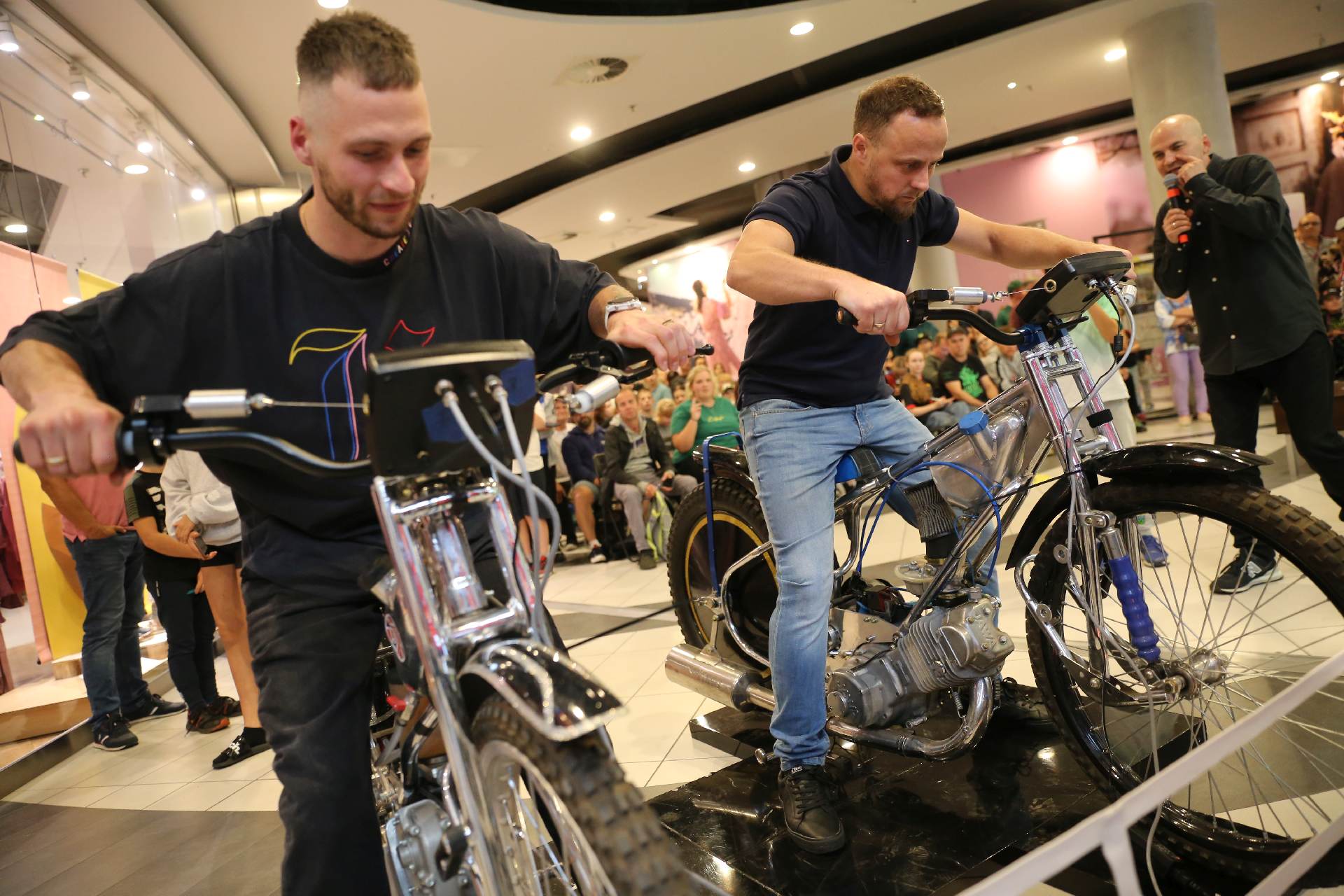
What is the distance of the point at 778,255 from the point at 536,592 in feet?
3.46

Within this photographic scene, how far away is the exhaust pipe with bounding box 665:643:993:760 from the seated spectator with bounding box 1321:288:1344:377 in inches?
236

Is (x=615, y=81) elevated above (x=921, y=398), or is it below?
above

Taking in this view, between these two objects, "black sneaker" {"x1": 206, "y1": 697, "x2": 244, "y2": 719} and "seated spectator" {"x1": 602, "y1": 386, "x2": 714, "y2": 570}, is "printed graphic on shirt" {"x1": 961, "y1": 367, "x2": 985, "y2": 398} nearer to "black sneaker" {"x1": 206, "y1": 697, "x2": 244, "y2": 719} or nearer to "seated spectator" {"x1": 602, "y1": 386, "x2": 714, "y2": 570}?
"seated spectator" {"x1": 602, "y1": 386, "x2": 714, "y2": 570}

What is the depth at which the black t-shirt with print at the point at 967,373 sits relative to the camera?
305 inches

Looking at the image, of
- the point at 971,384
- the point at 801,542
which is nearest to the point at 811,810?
the point at 801,542

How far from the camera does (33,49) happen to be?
477cm

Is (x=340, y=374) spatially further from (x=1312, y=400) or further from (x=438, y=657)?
(x=1312, y=400)

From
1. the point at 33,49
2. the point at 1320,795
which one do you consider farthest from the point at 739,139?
the point at 1320,795

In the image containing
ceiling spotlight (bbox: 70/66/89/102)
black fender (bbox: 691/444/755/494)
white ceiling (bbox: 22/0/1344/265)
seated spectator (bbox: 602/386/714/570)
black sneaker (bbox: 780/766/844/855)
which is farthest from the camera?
seated spectator (bbox: 602/386/714/570)

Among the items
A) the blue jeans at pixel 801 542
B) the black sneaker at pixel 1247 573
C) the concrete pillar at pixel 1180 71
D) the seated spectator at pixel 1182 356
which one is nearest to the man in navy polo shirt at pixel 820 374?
the blue jeans at pixel 801 542

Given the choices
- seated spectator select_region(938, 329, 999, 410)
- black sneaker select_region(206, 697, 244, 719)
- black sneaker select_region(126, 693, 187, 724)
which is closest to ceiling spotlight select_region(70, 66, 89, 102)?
black sneaker select_region(126, 693, 187, 724)

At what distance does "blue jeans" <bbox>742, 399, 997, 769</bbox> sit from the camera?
2125 mm

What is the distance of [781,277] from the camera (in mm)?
1863

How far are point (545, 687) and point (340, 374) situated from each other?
Answer: 76cm
